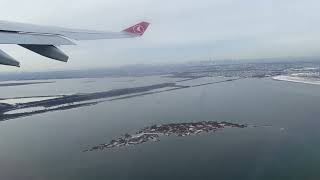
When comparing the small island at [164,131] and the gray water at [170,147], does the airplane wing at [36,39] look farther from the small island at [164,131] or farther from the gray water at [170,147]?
the small island at [164,131]

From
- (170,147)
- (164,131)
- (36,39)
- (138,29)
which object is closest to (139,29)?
(138,29)

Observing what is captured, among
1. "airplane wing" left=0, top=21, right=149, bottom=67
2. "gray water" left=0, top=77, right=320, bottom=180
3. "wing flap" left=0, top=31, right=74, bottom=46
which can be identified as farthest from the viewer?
"gray water" left=0, top=77, right=320, bottom=180

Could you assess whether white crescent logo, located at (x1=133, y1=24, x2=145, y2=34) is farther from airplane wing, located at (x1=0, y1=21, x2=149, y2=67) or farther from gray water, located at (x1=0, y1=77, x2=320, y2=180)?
gray water, located at (x1=0, y1=77, x2=320, y2=180)

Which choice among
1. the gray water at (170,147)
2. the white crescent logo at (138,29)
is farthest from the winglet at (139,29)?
the gray water at (170,147)

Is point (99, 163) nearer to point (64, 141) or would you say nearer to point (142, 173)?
point (142, 173)

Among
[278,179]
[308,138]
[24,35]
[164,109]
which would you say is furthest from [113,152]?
[164,109]

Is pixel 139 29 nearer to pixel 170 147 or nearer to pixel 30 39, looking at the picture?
pixel 30 39

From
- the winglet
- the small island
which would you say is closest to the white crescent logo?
the winglet

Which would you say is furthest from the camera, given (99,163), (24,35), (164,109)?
(164,109)
